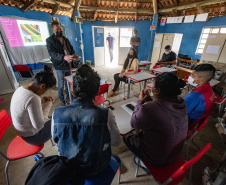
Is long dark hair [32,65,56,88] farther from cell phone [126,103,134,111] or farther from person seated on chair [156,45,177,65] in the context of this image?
person seated on chair [156,45,177,65]

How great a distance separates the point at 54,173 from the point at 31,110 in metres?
0.79

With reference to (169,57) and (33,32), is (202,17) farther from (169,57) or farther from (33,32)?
(33,32)

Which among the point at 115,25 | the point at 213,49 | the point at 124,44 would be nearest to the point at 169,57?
the point at 213,49

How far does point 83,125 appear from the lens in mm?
736

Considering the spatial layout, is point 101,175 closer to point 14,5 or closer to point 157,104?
point 157,104

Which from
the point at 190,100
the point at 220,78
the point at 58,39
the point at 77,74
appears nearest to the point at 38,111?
the point at 77,74

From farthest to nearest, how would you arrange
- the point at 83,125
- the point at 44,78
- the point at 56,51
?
the point at 56,51
the point at 44,78
the point at 83,125

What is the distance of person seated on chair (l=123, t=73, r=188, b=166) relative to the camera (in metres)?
0.89

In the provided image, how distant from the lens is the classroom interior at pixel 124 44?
70.7 inches

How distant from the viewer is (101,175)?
0.94m

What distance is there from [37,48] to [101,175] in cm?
560

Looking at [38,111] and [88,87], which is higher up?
[88,87]

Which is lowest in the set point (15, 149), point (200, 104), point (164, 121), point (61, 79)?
point (15, 149)

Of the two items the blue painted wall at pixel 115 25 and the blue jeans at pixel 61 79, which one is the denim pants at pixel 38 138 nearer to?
the blue jeans at pixel 61 79
